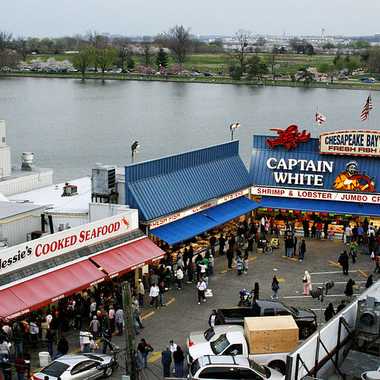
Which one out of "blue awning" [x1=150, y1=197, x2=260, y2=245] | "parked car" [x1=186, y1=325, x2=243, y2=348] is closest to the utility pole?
"parked car" [x1=186, y1=325, x2=243, y2=348]

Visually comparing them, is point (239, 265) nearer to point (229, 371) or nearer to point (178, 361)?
point (178, 361)

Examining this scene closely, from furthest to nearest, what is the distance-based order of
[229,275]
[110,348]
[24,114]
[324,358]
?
[24,114], [229,275], [110,348], [324,358]

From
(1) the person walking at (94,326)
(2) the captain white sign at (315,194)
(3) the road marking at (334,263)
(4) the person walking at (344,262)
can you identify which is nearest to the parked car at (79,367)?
(1) the person walking at (94,326)

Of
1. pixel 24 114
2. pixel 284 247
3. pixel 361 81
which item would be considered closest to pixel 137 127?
pixel 24 114

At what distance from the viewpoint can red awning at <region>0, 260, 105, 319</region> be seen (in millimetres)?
19156

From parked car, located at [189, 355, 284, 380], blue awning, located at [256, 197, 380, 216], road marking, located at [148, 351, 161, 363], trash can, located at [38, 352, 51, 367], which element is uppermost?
blue awning, located at [256, 197, 380, 216]

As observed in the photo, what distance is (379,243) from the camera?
94.5ft

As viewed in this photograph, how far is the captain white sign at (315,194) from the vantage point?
3256cm

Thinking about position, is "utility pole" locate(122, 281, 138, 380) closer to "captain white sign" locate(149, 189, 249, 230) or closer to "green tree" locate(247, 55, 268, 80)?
"captain white sign" locate(149, 189, 249, 230)

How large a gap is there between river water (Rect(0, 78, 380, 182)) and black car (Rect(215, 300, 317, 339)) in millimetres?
34385

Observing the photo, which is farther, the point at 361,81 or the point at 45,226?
the point at 361,81

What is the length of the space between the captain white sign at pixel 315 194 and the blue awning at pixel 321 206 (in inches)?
7.3

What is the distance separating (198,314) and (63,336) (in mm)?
4327

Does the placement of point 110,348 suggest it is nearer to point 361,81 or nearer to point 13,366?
point 13,366
